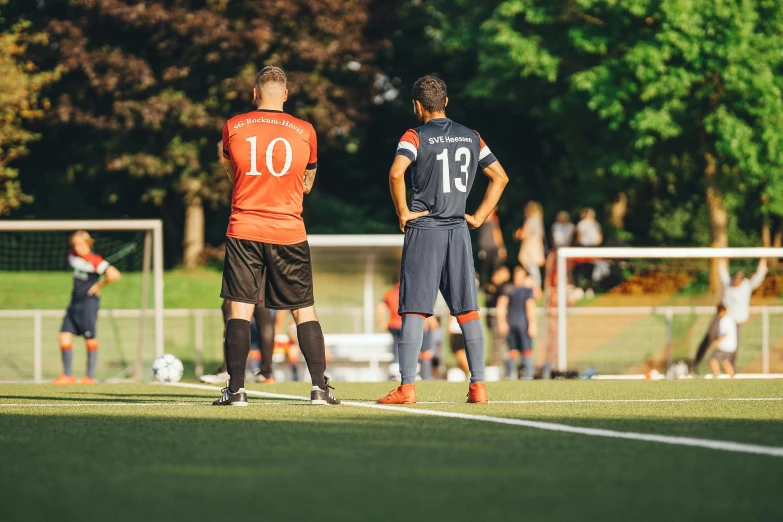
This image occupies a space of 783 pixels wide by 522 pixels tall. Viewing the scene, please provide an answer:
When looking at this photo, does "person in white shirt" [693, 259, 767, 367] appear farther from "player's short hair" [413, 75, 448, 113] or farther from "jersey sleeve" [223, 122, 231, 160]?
"jersey sleeve" [223, 122, 231, 160]

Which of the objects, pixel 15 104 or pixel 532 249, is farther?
pixel 15 104

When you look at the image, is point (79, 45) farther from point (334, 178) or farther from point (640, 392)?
point (640, 392)

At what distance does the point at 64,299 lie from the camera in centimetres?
2517

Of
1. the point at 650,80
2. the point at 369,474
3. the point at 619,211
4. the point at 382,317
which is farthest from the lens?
the point at 619,211

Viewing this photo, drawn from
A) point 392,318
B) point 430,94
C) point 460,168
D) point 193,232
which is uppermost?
point 193,232

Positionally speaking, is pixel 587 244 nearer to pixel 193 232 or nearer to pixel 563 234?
pixel 563 234

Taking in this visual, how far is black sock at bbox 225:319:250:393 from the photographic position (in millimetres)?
7930

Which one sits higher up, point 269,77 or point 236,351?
point 269,77

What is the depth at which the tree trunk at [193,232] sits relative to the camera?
3206 cm

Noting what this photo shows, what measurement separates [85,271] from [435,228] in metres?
8.47

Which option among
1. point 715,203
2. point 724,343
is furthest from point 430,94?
point 715,203

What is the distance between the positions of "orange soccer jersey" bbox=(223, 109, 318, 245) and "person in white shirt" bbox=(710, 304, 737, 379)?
36.8ft

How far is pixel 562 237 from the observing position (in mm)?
26500

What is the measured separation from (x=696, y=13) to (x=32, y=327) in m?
16.9
